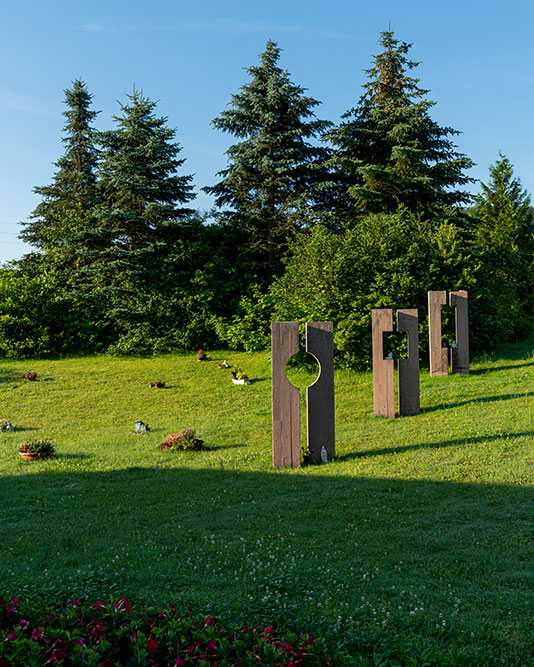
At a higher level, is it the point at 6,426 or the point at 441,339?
the point at 441,339

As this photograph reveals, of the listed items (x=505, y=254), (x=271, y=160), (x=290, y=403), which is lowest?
(x=290, y=403)

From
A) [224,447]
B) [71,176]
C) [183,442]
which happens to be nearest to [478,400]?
[224,447]

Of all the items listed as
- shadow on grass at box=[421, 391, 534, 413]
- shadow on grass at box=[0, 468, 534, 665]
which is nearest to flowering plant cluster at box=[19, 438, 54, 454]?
shadow on grass at box=[0, 468, 534, 665]

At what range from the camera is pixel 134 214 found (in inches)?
880

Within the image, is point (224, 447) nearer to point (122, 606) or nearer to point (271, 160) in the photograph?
point (122, 606)

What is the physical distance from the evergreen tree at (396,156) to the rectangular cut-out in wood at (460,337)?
7.29 metres

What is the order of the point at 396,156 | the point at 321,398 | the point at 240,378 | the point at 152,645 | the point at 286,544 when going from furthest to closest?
the point at 396,156 → the point at 240,378 → the point at 321,398 → the point at 286,544 → the point at 152,645

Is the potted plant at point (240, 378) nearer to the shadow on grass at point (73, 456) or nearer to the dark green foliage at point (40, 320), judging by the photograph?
the shadow on grass at point (73, 456)

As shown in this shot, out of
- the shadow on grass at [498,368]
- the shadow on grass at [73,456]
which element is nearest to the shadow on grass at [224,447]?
the shadow on grass at [73,456]

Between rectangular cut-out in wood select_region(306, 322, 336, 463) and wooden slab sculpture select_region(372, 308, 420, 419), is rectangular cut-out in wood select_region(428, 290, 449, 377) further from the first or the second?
rectangular cut-out in wood select_region(306, 322, 336, 463)

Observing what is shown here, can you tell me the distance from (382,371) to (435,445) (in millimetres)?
2686

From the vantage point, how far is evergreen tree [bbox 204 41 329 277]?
22.6 metres

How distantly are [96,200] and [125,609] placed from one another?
24.6 meters

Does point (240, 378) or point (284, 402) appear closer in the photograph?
point (284, 402)
